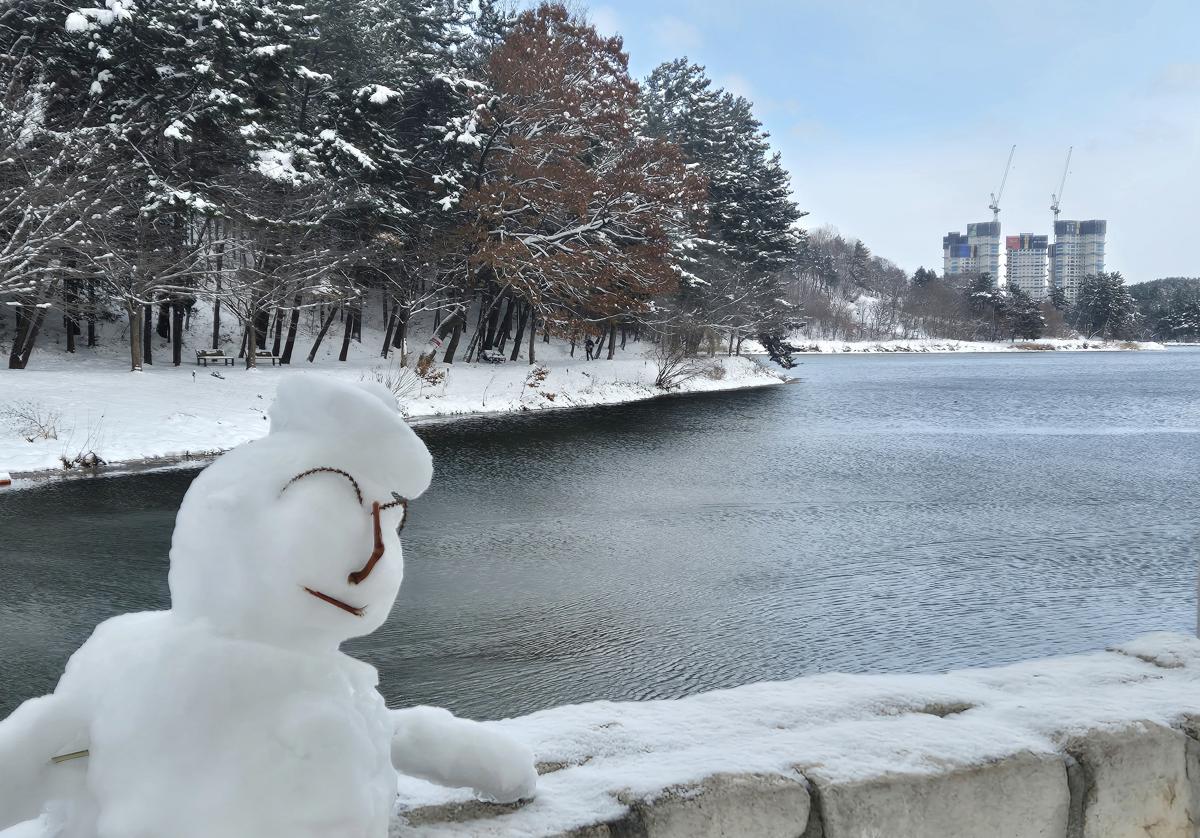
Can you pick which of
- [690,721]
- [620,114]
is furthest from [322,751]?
[620,114]

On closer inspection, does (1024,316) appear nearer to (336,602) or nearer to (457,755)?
(457,755)

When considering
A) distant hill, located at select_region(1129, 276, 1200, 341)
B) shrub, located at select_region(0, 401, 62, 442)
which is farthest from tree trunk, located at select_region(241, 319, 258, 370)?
distant hill, located at select_region(1129, 276, 1200, 341)

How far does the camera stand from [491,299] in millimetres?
29750

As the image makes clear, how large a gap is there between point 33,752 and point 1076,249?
191 metres

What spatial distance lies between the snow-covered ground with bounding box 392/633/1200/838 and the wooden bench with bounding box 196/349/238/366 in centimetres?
2394

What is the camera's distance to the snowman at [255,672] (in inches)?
56.6

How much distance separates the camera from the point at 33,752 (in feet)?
5.11

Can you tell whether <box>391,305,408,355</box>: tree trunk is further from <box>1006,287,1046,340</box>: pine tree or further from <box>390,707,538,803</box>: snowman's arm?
<box>1006,287,1046,340</box>: pine tree

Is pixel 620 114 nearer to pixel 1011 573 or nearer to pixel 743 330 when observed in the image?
pixel 743 330

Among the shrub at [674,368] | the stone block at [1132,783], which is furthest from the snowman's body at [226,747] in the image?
Result: the shrub at [674,368]

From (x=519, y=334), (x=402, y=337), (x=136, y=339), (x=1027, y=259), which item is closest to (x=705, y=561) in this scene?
(x=136, y=339)

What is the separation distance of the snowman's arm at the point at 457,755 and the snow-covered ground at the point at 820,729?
7 centimetres

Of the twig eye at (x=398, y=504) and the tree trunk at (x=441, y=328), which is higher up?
the tree trunk at (x=441, y=328)

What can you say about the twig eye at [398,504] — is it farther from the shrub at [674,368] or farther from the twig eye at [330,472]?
the shrub at [674,368]
